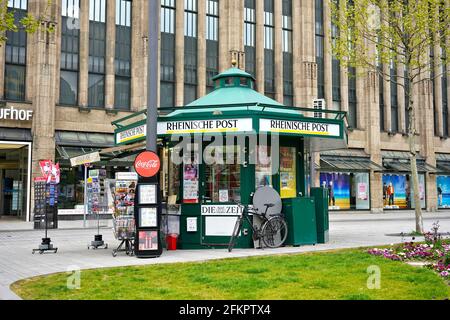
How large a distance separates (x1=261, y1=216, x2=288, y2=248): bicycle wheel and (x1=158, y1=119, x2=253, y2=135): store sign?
249cm

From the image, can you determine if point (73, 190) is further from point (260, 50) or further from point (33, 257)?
point (33, 257)

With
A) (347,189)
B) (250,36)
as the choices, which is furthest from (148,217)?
(347,189)

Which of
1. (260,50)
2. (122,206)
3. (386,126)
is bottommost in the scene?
(122,206)

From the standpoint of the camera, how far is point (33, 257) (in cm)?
1232

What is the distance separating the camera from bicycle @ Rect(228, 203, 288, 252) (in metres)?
13.2

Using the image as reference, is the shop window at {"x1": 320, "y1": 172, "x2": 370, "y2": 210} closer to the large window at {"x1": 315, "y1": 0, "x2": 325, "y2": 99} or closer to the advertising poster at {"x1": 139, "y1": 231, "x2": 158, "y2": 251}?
the large window at {"x1": 315, "y1": 0, "x2": 325, "y2": 99}

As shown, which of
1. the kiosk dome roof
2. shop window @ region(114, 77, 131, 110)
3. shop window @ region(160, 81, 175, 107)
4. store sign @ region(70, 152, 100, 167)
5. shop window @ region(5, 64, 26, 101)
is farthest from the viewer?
shop window @ region(160, 81, 175, 107)

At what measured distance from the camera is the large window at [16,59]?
2991 cm

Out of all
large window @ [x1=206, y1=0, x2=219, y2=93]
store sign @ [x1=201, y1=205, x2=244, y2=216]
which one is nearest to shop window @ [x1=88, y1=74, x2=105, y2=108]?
large window @ [x1=206, y1=0, x2=219, y2=93]

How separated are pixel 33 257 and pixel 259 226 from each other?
5.66 m

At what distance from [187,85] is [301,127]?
895 inches
